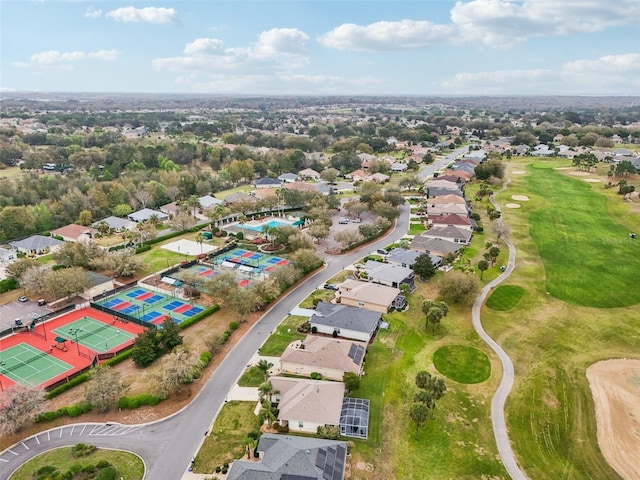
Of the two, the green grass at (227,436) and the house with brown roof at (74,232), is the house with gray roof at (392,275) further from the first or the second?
the house with brown roof at (74,232)

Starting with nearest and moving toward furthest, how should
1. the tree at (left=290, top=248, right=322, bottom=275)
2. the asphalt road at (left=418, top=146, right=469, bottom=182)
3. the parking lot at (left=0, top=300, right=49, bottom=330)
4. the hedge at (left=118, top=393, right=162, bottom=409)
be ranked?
the hedge at (left=118, top=393, right=162, bottom=409) < the parking lot at (left=0, top=300, right=49, bottom=330) < the tree at (left=290, top=248, right=322, bottom=275) < the asphalt road at (left=418, top=146, right=469, bottom=182)

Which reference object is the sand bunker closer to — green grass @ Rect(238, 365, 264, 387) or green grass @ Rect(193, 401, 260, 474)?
green grass @ Rect(193, 401, 260, 474)

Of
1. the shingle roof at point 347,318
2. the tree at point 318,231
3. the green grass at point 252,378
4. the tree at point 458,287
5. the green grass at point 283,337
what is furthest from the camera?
the tree at point 318,231

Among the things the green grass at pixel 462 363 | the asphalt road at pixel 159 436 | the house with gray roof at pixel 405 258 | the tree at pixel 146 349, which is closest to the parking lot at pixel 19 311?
the tree at pixel 146 349

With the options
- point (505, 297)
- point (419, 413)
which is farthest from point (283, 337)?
point (505, 297)

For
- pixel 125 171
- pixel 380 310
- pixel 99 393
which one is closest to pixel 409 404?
pixel 380 310

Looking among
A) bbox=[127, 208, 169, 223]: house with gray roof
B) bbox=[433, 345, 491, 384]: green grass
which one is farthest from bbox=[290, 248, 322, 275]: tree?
bbox=[127, 208, 169, 223]: house with gray roof
